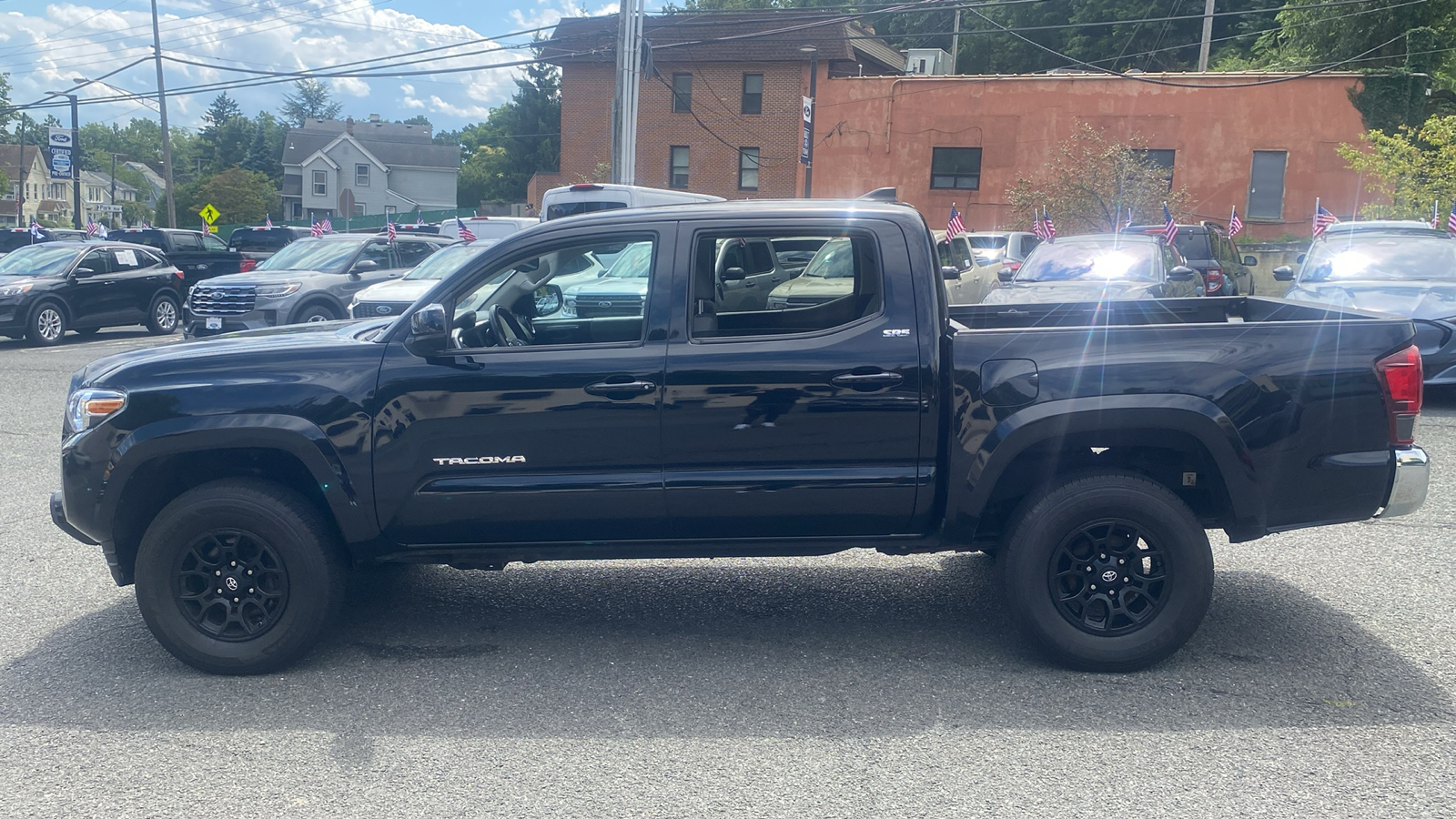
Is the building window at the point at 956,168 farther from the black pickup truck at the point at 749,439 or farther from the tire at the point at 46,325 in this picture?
the black pickup truck at the point at 749,439

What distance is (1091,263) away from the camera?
A: 14312mm

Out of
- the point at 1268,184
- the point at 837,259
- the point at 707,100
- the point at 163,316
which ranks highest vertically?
the point at 707,100

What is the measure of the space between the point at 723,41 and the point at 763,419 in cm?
4049

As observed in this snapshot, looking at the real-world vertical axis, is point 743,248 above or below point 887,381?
above

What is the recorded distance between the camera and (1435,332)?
36.7 feet

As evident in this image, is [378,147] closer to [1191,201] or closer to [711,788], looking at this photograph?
[1191,201]

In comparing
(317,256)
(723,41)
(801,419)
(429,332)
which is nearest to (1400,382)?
(801,419)

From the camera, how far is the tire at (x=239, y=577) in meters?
4.76

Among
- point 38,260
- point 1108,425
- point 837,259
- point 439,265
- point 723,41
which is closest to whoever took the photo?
point 1108,425

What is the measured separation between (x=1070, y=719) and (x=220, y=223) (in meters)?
71.2

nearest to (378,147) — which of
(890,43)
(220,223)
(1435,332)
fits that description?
(220,223)

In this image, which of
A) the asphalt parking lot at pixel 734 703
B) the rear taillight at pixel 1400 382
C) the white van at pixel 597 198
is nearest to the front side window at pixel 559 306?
the asphalt parking lot at pixel 734 703

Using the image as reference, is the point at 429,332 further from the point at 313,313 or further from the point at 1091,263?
the point at 313,313

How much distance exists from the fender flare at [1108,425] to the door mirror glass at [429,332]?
6.92 feet
